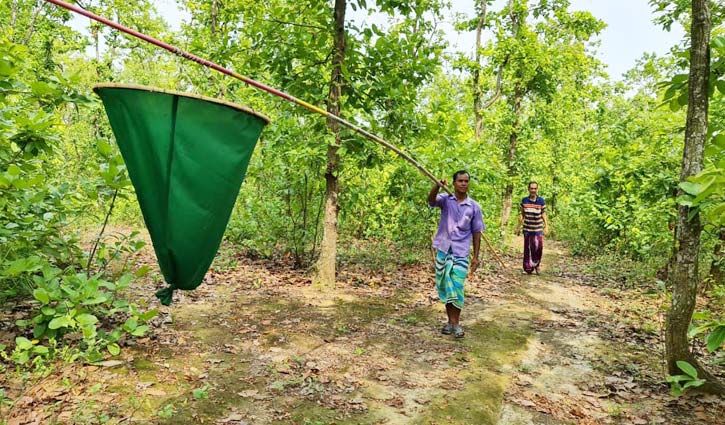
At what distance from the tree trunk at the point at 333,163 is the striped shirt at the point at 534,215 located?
4957 mm

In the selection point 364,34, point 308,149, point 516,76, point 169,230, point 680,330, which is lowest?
point 680,330

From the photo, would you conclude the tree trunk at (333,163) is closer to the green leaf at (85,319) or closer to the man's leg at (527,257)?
the green leaf at (85,319)

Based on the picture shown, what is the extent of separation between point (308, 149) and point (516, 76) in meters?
10.6

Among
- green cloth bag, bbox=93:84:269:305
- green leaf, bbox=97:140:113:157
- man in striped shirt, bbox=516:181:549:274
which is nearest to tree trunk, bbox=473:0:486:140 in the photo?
man in striped shirt, bbox=516:181:549:274

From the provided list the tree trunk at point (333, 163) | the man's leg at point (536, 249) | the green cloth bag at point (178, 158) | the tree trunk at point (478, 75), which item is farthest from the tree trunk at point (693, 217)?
the tree trunk at point (478, 75)

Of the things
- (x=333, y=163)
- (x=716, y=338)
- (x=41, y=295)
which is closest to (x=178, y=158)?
(x=41, y=295)

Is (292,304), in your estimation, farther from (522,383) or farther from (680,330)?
(680,330)

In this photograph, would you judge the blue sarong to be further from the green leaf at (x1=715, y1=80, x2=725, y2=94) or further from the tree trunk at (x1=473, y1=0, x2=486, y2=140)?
the tree trunk at (x1=473, y1=0, x2=486, y2=140)

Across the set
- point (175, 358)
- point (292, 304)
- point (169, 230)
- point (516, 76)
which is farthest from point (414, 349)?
point (516, 76)

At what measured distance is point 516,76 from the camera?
14523 mm

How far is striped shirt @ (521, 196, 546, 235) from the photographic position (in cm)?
978

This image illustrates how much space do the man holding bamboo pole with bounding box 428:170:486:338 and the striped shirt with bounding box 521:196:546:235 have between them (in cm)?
473

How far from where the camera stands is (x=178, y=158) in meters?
2.75

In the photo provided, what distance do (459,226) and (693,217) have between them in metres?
2.38
